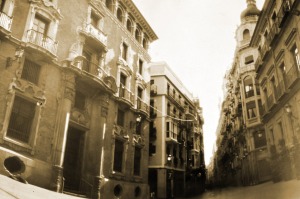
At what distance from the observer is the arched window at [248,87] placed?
33.8m

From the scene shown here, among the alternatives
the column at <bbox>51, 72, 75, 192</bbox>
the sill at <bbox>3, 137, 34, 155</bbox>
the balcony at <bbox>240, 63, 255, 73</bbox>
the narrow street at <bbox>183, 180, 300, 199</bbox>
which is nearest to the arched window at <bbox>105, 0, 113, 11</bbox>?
the column at <bbox>51, 72, 75, 192</bbox>

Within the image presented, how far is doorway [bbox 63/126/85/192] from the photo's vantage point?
1585 cm

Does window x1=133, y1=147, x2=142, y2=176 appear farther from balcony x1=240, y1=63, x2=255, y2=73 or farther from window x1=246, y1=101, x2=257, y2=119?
balcony x1=240, y1=63, x2=255, y2=73

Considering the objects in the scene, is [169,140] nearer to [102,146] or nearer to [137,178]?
[137,178]

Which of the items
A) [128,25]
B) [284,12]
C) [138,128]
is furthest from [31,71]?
[284,12]

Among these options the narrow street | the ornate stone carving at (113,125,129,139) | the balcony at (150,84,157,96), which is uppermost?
the balcony at (150,84,157,96)

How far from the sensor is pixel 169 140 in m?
32.5

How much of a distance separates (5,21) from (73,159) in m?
8.63

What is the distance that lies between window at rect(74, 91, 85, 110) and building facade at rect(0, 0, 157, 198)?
67mm

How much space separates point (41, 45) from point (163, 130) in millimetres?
20564

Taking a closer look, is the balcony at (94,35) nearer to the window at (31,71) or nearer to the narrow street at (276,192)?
the window at (31,71)

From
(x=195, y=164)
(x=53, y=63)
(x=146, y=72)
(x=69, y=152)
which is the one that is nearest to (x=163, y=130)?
(x=146, y=72)

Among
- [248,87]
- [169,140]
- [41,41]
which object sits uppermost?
[248,87]

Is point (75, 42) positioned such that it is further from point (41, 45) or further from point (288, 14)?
point (288, 14)
